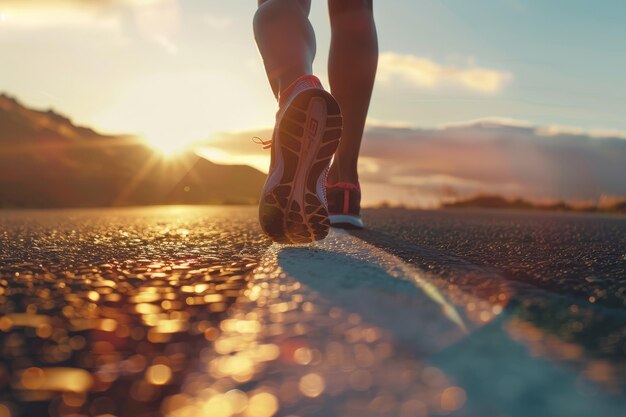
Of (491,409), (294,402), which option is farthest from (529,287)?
(294,402)

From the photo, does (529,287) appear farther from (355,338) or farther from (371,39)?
(371,39)

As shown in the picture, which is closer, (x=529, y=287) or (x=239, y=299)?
(x=239, y=299)

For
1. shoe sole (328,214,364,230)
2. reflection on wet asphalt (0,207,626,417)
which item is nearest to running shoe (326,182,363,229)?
shoe sole (328,214,364,230)

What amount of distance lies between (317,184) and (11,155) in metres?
20.3

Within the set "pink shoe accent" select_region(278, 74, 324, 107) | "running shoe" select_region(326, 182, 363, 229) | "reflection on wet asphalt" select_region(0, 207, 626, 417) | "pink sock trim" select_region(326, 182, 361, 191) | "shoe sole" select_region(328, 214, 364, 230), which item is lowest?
"reflection on wet asphalt" select_region(0, 207, 626, 417)

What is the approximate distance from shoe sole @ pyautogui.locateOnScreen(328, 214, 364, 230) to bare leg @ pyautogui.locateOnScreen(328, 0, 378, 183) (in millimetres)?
164

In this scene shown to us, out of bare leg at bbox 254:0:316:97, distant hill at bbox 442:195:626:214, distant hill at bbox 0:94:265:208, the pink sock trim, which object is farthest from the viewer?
distant hill at bbox 0:94:265:208

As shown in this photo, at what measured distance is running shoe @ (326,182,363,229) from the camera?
3016mm

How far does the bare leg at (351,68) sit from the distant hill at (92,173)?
733 centimetres

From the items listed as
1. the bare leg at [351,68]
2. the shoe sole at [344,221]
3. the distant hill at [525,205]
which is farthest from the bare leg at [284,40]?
the distant hill at [525,205]

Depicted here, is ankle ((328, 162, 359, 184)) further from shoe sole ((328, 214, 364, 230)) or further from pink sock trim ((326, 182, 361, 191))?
shoe sole ((328, 214, 364, 230))

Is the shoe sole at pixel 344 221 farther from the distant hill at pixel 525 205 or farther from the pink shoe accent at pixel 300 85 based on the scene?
the distant hill at pixel 525 205

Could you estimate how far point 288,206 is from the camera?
7.43 ft

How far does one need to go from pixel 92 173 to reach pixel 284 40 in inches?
703
